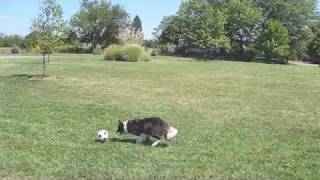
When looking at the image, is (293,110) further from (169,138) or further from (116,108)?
(169,138)

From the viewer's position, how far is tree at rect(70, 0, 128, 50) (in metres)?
79.9

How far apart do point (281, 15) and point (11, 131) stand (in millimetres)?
63444

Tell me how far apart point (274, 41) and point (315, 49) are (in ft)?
30.4

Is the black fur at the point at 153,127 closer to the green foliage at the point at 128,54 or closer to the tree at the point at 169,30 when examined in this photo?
the green foliage at the point at 128,54

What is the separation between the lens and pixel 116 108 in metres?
15.3

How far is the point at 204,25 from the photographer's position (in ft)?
204

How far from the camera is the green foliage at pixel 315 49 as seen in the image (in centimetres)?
7052

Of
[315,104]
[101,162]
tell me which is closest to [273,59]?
[315,104]

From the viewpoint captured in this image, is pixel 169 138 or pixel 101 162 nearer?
pixel 101 162

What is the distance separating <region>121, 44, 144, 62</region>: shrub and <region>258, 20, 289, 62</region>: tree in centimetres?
2353

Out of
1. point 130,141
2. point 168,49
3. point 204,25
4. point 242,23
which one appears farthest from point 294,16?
Result: point 130,141

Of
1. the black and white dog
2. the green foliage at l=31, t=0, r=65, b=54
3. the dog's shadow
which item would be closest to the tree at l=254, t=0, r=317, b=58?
the green foliage at l=31, t=0, r=65, b=54

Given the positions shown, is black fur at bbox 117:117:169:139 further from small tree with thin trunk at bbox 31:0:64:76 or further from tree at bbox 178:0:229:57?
tree at bbox 178:0:229:57

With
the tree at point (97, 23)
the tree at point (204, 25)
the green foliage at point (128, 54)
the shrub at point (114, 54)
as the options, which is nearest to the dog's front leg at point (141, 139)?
the green foliage at point (128, 54)
